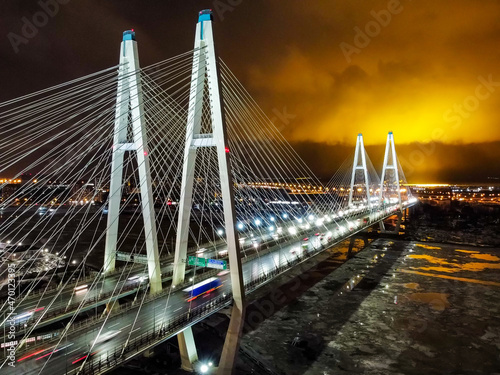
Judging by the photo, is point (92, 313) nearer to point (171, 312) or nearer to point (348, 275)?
point (171, 312)

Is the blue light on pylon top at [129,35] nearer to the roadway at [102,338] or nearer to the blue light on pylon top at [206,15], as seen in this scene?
the blue light on pylon top at [206,15]

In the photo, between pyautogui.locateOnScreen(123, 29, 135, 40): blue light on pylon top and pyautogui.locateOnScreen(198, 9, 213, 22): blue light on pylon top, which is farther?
pyautogui.locateOnScreen(123, 29, 135, 40): blue light on pylon top

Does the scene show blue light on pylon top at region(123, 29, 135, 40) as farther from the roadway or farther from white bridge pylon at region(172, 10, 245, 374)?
the roadway

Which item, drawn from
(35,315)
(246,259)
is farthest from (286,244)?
(35,315)

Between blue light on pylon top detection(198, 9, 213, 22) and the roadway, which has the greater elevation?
blue light on pylon top detection(198, 9, 213, 22)

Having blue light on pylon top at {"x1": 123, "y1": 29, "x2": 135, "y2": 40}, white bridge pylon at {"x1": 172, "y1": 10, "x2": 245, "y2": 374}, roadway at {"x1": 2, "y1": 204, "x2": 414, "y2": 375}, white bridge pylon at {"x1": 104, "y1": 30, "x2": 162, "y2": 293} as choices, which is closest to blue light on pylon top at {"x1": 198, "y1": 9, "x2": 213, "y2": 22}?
white bridge pylon at {"x1": 172, "y1": 10, "x2": 245, "y2": 374}

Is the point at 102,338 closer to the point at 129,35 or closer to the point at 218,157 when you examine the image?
the point at 218,157

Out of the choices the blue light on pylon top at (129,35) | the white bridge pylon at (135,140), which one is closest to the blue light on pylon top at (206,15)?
the white bridge pylon at (135,140)

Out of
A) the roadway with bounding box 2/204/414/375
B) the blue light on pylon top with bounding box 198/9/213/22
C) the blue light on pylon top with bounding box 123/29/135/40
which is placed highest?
the blue light on pylon top with bounding box 123/29/135/40

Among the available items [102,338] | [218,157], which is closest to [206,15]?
[218,157]
